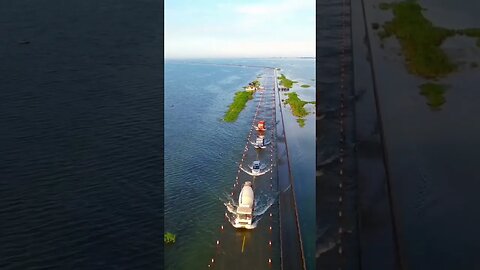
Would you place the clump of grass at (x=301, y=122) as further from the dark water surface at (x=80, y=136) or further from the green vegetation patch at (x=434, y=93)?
the green vegetation patch at (x=434, y=93)

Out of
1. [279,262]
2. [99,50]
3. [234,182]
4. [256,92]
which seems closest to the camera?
[279,262]

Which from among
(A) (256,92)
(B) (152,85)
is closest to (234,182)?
(B) (152,85)

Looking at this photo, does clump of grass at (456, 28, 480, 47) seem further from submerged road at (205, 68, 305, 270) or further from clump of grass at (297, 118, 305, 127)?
clump of grass at (297, 118, 305, 127)

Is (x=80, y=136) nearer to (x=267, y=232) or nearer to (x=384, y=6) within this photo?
(x=267, y=232)

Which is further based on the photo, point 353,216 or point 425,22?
point 425,22

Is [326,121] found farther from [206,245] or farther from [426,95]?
[206,245]

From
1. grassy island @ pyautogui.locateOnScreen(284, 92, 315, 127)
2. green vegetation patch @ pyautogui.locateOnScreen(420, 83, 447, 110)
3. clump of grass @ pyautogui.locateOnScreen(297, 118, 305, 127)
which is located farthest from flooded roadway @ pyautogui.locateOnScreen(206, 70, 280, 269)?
grassy island @ pyautogui.locateOnScreen(284, 92, 315, 127)
